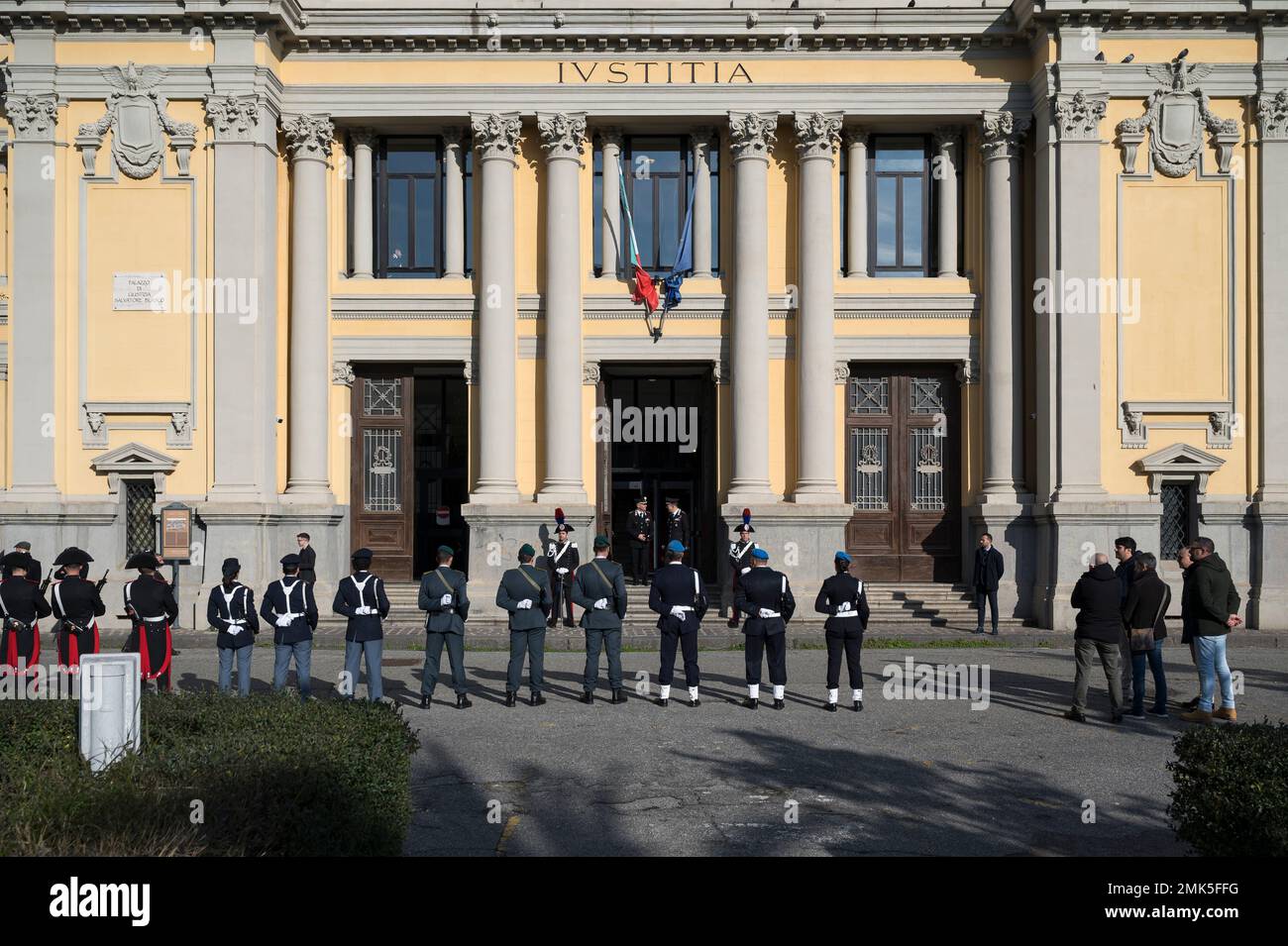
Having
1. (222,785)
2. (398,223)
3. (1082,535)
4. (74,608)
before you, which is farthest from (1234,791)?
(398,223)

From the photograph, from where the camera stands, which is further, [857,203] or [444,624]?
[857,203]

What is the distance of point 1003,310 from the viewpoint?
Result: 2433 cm

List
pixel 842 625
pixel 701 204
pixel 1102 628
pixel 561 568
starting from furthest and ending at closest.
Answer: pixel 701 204, pixel 561 568, pixel 842 625, pixel 1102 628

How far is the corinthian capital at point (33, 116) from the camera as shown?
23094 mm

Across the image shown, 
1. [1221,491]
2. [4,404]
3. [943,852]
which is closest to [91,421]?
[4,404]

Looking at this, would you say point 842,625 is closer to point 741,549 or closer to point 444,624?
point 444,624

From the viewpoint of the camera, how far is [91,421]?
23.3m

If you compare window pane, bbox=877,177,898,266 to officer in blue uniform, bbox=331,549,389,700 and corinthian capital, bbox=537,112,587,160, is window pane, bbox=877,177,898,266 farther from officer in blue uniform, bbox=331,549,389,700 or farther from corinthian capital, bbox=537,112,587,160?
officer in blue uniform, bbox=331,549,389,700

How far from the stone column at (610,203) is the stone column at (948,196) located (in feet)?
22.3

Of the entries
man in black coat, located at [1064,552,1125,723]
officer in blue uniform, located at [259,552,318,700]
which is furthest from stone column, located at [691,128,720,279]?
man in black coat, located at [1064,552,1125,723]

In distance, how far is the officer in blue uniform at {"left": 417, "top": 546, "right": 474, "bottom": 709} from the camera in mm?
13664

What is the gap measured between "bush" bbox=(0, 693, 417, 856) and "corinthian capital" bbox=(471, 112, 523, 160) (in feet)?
59.9

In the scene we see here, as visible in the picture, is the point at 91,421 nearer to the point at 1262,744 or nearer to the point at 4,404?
the point at 4,404

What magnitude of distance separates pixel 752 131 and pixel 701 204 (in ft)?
6.33
